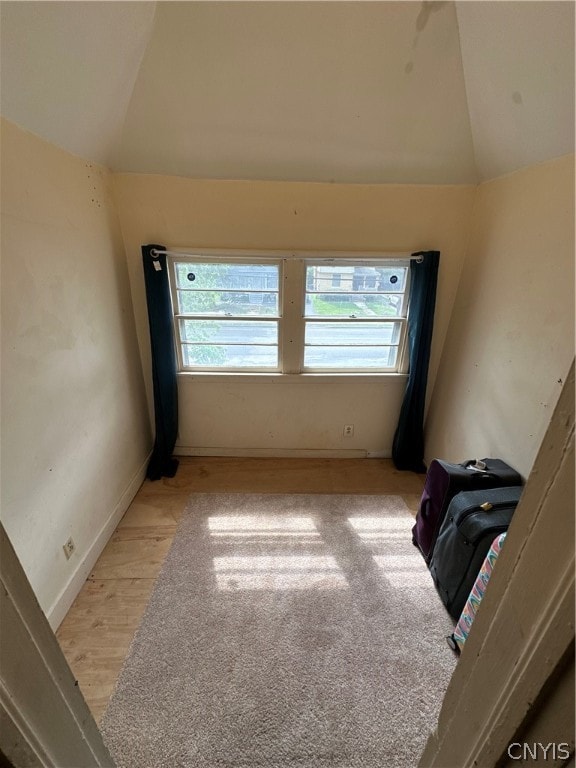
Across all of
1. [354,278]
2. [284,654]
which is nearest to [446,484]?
[284,654]

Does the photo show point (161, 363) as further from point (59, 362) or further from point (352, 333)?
point (352, 333)

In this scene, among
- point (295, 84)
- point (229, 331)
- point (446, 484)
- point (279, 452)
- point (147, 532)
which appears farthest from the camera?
point (279, 452)

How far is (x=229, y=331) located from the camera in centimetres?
237

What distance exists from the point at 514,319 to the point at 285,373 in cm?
148

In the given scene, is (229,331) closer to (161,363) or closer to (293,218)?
(161,363)

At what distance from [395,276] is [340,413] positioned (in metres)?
1.13

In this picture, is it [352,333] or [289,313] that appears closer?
[289,313]

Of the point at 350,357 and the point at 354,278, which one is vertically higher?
the point at 354,278

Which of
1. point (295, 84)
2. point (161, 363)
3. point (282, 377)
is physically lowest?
point (282, 377)

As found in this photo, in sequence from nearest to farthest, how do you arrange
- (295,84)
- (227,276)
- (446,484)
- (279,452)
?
(295,84) < (446,484) < (227,276) < (279,452)

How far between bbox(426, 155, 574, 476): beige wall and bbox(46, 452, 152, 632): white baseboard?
2285mm

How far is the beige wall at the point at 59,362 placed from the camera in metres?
1.21

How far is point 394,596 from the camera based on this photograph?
1.58m

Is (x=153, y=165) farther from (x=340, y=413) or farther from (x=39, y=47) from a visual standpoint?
Answer: (x=340, y=413)
